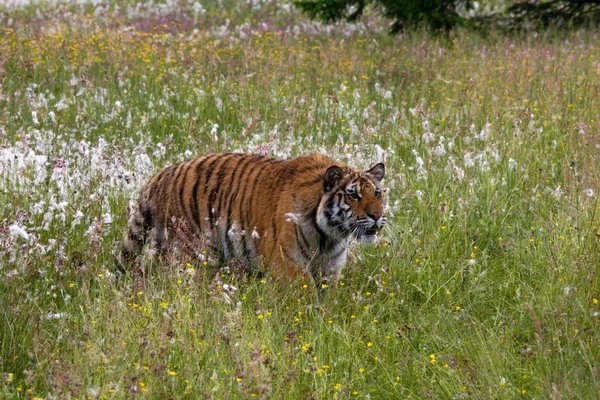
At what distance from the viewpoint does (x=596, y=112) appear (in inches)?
369

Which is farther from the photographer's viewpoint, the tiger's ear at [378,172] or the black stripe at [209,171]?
the black stripe at [209,171]

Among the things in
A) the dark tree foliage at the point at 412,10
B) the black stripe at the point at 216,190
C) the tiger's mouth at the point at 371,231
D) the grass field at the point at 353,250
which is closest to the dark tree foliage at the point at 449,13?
the dark tree foliage at the point at 412,10

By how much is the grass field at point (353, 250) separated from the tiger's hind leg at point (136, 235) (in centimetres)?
13

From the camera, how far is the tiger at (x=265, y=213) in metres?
5.64

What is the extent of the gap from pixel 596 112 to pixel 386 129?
7.33 ft

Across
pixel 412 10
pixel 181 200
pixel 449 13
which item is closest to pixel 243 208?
pixel 181 200

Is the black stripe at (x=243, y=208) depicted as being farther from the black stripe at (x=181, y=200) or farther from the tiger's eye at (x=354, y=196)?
the tiger's eye at (x=354, y=196)

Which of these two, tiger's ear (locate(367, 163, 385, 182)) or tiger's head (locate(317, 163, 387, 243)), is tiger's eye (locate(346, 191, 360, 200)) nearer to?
tiger's head (locate(317, 163, 387, 243))

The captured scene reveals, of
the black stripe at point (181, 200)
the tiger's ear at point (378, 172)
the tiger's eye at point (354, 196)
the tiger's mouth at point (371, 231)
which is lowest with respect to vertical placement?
the black stripe at point (181, 200)

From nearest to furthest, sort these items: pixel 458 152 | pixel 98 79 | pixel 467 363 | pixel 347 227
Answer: pixel 467 363
pixel 347 227
pixel 458 152
pixel 98 79

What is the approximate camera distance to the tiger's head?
557 cm

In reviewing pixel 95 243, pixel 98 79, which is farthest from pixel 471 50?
pixel 95 243

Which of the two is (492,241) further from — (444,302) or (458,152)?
(458,152)

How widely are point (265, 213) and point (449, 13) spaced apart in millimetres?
10465
